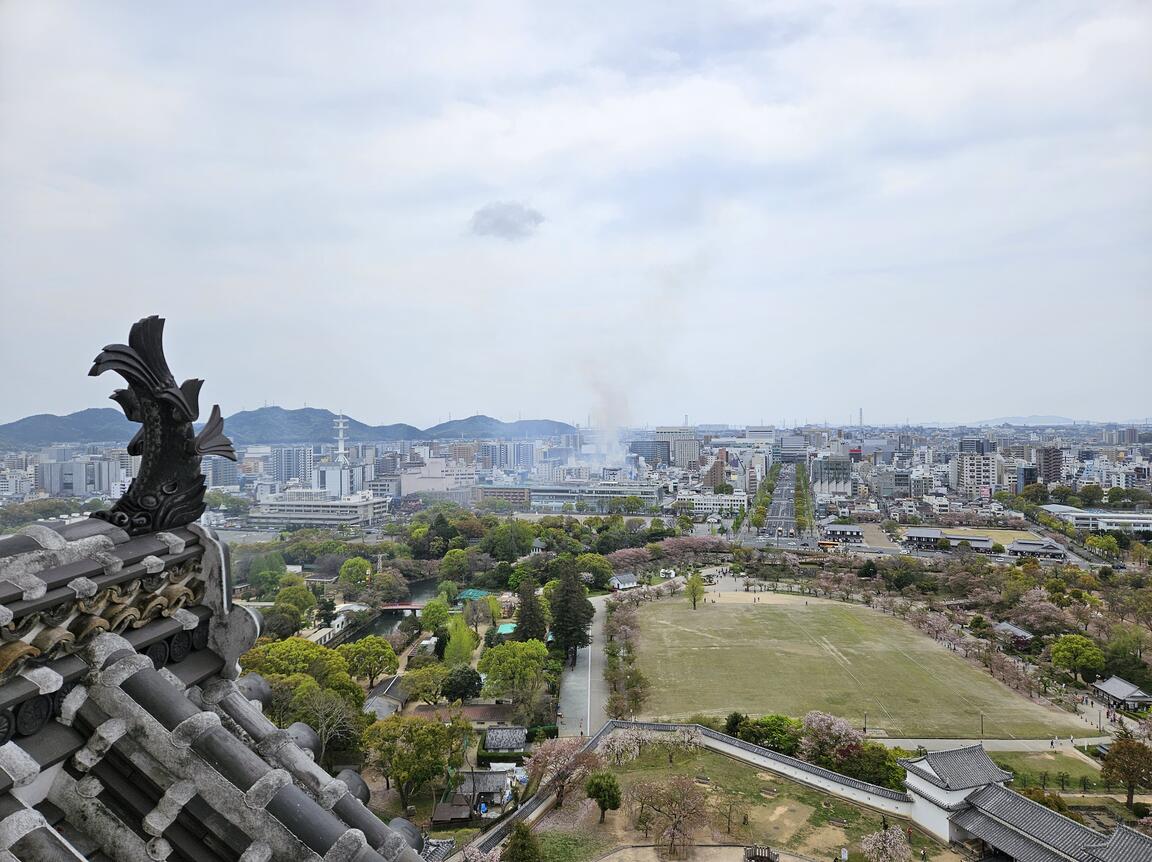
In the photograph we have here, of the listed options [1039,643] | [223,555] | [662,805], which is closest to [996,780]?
[662,805]

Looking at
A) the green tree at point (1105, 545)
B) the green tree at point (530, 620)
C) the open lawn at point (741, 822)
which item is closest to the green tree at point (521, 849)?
the open lawn at point (741, 822)

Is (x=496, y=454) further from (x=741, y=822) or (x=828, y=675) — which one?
(x=741, y=822)

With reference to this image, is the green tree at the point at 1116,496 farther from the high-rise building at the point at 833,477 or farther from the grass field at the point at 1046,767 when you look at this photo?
the grass field at the point at 1046,767

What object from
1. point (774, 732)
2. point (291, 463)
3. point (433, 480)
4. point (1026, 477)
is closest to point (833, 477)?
point (1026, 477)

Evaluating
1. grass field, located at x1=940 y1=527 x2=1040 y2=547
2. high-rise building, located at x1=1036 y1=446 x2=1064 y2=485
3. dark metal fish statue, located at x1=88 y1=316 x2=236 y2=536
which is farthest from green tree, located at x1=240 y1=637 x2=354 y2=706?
high-rise building, located at x1=1036 y1=446 x2=1064 y2=485

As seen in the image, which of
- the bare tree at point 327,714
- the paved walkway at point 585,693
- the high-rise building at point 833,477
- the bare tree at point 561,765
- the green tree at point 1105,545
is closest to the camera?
the bare tree at point 561,765

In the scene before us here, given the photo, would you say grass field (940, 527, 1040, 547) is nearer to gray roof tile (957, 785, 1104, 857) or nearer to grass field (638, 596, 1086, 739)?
grass field (638, 596, 1086, 739)
